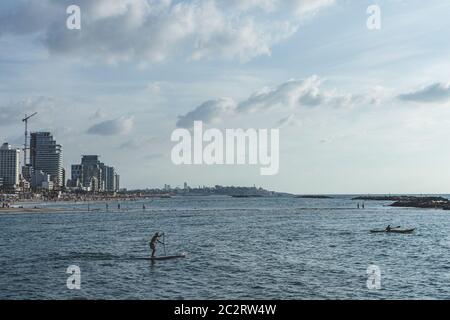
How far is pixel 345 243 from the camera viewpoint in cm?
6078
